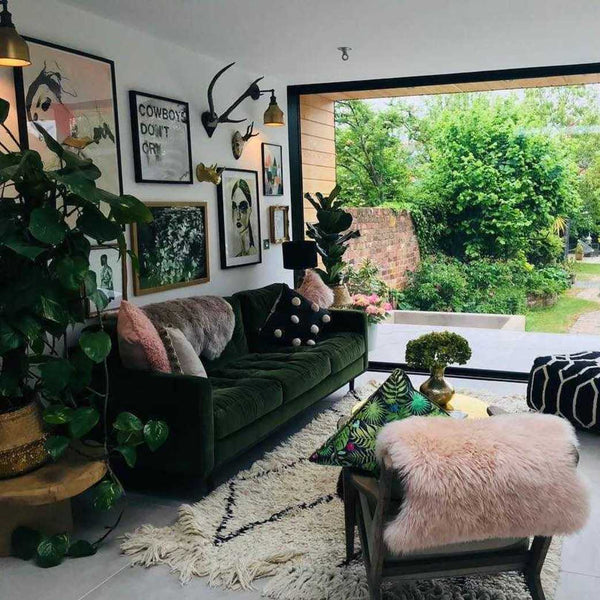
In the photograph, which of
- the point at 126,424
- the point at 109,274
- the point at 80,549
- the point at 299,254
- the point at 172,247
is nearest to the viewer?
the point at 80,549

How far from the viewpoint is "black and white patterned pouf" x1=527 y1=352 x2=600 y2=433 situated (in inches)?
151

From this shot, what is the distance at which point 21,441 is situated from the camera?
106 inches

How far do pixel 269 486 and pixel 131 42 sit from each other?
267 centimetres

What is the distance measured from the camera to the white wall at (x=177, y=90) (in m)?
3.37

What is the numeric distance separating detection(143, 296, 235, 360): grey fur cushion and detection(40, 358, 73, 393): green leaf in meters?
0.97

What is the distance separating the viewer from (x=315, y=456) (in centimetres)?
215

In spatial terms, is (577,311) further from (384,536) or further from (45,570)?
(45,570)

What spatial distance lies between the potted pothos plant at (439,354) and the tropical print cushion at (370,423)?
3.47ft

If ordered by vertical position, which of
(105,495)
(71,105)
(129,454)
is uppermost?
(71,105)

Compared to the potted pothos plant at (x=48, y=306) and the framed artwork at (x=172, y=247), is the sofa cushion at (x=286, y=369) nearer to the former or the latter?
the framed artwork at (x=172, y=247)

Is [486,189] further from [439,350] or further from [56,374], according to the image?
[56,374]

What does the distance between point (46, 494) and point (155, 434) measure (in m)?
0.48

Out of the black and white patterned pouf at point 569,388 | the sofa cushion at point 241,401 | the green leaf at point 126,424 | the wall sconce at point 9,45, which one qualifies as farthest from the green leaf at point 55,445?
the black and white patterned pouf at point 569,388

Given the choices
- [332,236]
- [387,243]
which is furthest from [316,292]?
[387,243]
